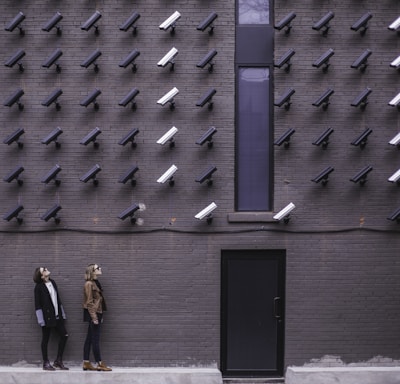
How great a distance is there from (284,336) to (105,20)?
20.9 feet

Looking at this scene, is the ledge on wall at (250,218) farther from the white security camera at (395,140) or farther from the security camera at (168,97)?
the white security camera at (395,140)

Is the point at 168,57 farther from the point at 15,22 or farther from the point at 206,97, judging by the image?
the point at 15,22

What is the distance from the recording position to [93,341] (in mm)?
13047

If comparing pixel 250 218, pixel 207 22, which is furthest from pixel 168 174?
pixel 207 22

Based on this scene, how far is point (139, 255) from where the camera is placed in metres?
13.5

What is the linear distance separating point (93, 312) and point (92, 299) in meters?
0.22

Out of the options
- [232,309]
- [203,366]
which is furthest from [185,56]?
[203,366]

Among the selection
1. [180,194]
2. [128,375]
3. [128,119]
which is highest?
[128,119]

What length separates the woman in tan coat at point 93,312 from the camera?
12.9 m

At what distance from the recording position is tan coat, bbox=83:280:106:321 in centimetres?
1293

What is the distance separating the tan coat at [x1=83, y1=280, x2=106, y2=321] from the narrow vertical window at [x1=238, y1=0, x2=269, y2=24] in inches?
210

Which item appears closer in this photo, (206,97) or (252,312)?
(206,97)

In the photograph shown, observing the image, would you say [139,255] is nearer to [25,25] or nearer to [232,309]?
[232,309]

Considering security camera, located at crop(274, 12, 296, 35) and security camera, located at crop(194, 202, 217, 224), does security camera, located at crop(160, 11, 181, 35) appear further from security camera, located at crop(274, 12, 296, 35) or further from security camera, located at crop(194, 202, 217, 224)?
security camera, located at crop(194, 202, 217, 224)
